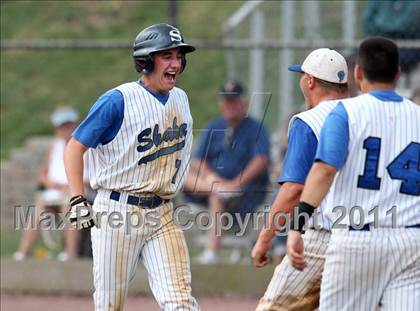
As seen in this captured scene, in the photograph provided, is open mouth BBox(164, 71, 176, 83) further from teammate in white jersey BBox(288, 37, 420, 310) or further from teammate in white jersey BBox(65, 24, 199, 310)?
teammate in white jersey BBox(288, 37, 420, 310)

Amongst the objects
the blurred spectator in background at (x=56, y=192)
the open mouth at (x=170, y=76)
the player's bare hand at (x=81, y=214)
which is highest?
the open mouth at (x=170, y=76)

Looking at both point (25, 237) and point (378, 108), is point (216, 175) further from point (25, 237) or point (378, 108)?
point (378, 108)

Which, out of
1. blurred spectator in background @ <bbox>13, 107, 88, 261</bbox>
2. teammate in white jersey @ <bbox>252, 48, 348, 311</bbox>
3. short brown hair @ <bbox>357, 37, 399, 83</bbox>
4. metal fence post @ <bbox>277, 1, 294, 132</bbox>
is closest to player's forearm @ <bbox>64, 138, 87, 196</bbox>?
teammate in white jersey @ <bbox>252, 48, 348, 311</bbox>

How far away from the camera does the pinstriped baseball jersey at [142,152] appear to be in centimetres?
646

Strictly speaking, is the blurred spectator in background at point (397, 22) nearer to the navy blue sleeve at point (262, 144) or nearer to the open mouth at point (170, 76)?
the navy blue sleeve at point (262, 144)

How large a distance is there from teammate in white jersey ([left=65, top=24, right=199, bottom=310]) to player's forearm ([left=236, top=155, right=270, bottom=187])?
3827 mm

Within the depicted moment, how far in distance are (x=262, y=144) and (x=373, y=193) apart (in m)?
4.92

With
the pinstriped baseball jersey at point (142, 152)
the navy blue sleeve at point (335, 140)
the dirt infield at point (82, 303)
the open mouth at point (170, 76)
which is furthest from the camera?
the dirt infield at point (82, 303)

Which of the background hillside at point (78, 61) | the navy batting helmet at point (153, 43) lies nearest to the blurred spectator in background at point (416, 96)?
the background hillside at point (78, 61)

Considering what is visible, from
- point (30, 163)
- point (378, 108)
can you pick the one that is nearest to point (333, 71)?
point (378, 108)

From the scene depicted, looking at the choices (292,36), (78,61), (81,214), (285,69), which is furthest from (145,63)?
(78,61)

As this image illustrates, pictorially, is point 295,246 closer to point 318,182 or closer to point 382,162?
point 318,182

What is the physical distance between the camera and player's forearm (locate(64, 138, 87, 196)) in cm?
639

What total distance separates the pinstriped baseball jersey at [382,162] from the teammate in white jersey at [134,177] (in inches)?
52.9
